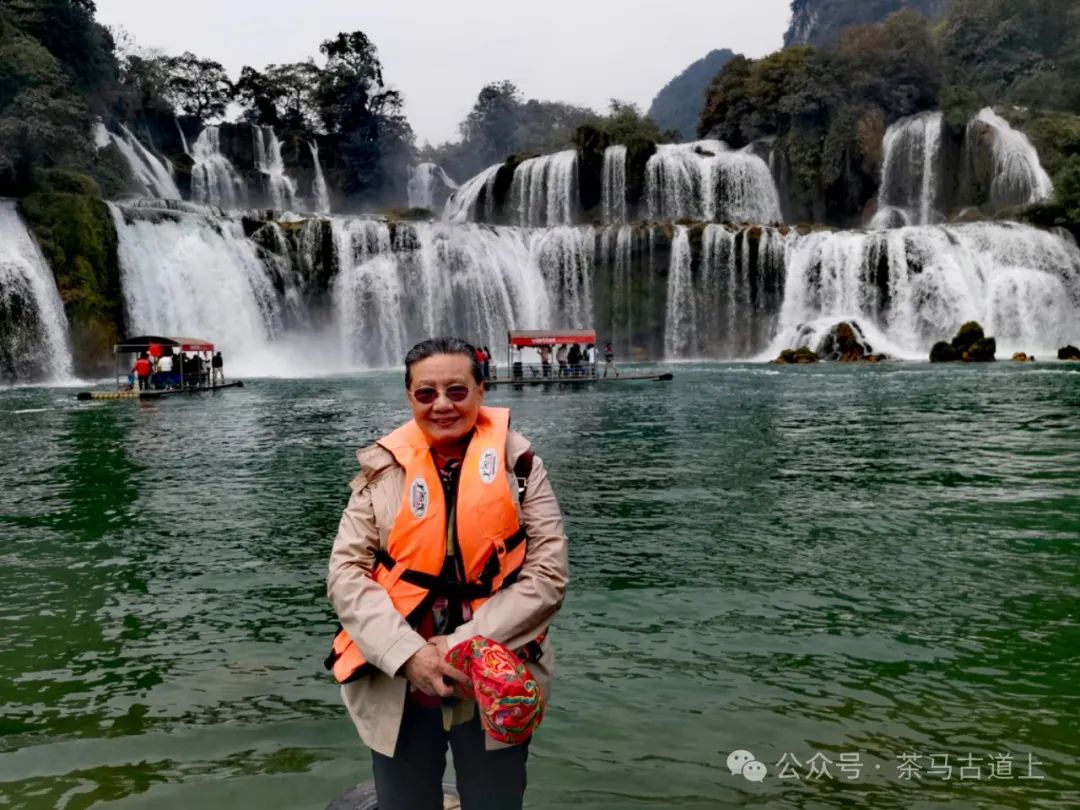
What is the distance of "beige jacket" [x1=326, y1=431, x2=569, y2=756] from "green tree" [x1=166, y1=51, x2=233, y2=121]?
233ft

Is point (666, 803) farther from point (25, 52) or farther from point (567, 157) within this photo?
point (567, 157)

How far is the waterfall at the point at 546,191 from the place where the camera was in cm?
5338

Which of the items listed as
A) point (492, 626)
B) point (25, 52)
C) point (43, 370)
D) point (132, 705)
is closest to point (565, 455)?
point (132, 705)

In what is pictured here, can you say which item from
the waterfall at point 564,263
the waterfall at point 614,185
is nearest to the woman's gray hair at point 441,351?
the waterfall at point 564,263

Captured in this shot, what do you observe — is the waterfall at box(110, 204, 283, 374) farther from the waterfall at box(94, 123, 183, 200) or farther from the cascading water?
the cascading water

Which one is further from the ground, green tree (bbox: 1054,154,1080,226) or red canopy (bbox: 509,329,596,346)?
green tree (bbox: 1054,154,1080,226)

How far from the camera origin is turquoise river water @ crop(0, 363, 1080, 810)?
13.4 ft

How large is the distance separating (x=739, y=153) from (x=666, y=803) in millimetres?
54784

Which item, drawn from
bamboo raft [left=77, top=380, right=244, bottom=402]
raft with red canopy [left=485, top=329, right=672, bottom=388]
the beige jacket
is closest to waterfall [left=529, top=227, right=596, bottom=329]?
raft with red canopy [left=485, top=329, right=672, bottom=388]

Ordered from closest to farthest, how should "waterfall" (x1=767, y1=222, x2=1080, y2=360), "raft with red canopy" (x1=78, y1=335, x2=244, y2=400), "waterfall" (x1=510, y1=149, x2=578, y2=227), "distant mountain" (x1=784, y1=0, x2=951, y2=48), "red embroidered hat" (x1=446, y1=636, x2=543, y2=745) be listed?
"red embroidered hat" (x1=446, y1=636, x2=543, y2=745) < "raft with red canopy" (x1=78, y1=335, x2=244, y2=400) < "waterfall" (x1=767, y1=222, x2=1080, y2=360) < "waterfall" (x1=510, y1=149, x2=578, y2=227) < "distant mountain" (x1=784, y1=0, x2=951, y2=48)

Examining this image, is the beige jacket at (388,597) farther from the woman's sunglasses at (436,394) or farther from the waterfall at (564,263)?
the waterfall at (564,263)

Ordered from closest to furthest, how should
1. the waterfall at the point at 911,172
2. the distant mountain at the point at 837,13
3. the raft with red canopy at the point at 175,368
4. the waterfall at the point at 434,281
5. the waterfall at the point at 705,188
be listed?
the raft with red canopy at the point at 175,368
the waterfall at the point at 434,281
the waterfall at the point at 911,172
the waterfall at the point at 705,188
the distant mountain at the point at 837,13

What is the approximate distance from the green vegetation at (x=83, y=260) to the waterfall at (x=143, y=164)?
14.8 meters

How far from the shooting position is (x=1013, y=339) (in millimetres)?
40594
